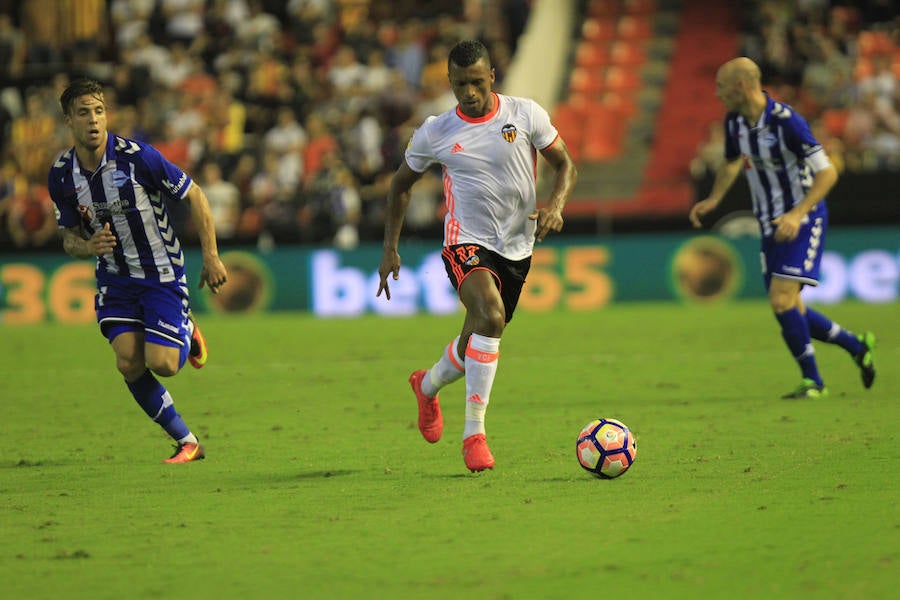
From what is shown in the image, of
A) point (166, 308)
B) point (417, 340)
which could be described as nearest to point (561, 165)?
point (166, 308)

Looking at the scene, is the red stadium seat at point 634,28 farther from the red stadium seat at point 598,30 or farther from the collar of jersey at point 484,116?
the collar of jersey at point 484,116

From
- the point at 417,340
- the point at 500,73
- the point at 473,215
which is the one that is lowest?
the point at 417,340

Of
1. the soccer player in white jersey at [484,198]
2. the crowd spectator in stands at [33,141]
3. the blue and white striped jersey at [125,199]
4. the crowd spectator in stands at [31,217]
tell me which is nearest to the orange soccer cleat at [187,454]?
the blue and white striped jersey at [125,199]

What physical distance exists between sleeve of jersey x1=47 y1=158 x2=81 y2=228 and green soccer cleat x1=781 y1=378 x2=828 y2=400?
523cm

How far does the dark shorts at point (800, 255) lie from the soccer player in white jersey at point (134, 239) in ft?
14.4

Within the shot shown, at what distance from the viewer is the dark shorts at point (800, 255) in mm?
9883

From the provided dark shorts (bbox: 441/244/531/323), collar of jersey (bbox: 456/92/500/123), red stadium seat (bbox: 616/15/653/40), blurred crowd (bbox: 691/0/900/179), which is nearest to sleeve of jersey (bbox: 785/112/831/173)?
dark shorts (bbox: 441/244/531/323)

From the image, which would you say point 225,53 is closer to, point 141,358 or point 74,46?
point 74,46

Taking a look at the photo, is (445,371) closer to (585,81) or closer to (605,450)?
(605,450)

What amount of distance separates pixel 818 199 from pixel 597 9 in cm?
1720

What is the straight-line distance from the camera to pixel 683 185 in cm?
2078

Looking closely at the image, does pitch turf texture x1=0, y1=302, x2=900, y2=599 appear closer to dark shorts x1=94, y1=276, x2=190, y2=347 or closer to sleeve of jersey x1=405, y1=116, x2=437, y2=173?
dark shorts x1=94, y1=276, x2=190, y2=347

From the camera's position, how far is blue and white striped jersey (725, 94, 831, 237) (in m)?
9.69

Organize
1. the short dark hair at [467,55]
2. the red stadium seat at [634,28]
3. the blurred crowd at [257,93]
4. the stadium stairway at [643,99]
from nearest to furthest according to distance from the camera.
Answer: the short dark hair at [467,55] < the blurred crowd at [257,93] < the stadium stairway at [643,99] < the red stadium seat at [634,28]
